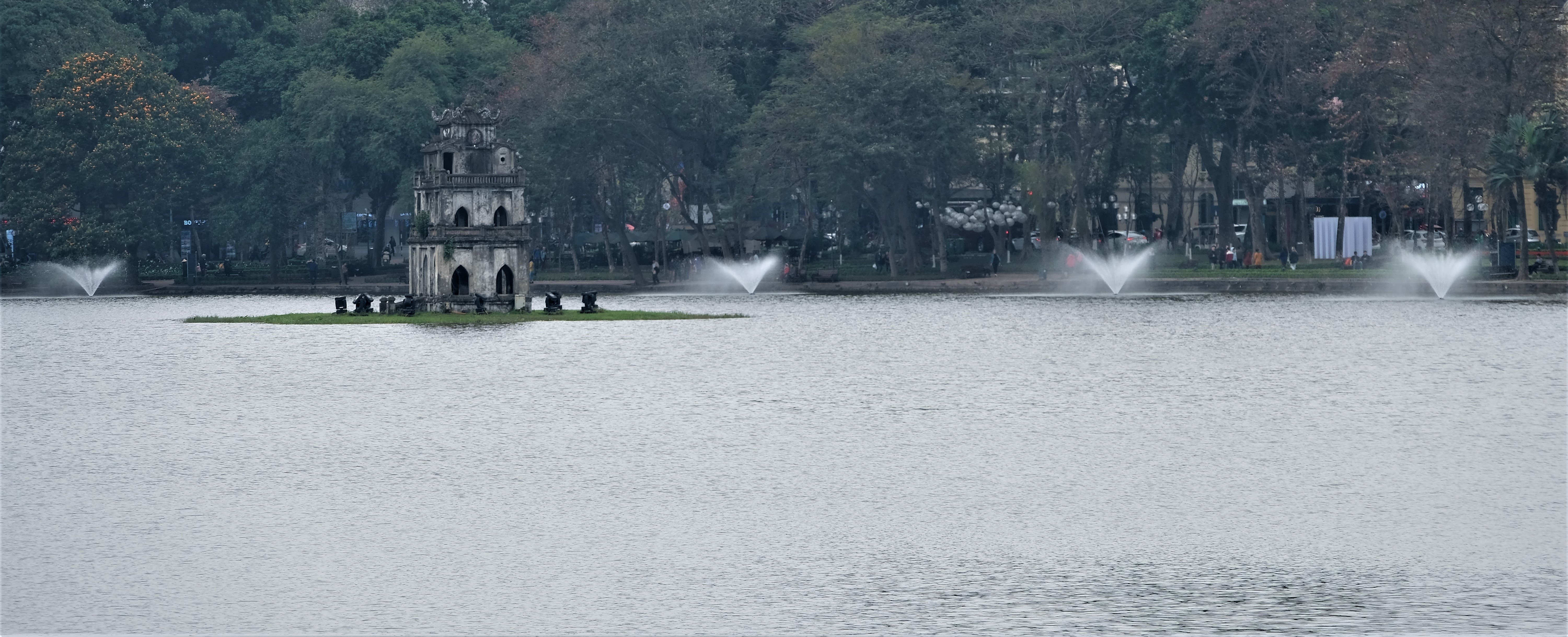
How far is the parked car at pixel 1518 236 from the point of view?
114750 millimetres

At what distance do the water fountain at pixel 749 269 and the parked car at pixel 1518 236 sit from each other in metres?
39.7

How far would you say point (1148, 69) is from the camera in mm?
109250

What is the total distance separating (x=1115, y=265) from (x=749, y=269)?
820 inches

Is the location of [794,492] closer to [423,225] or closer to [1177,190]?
[423,225]

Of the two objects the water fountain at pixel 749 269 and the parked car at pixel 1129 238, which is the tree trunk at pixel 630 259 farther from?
the parked car at pixel 1129 238

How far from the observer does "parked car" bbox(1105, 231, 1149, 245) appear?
418 feet

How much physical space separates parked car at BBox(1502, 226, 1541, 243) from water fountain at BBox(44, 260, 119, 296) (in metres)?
80.2

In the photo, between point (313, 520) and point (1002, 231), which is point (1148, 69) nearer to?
point (1002, 231)

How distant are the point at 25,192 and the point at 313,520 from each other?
103 m

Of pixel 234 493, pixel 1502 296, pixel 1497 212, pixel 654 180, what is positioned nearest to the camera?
pixel 234 493

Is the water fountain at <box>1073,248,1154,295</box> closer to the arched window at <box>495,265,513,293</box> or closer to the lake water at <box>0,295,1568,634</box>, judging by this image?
the arched window at <box>495,265,513,293</box>

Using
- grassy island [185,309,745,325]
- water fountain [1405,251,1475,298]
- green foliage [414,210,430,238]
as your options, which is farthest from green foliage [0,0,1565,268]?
green foliage [414,210,430,238]

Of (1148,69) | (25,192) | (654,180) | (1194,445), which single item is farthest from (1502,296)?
(25,192)

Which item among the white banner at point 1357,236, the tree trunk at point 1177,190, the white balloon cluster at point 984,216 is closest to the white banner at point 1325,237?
the white banner at point 1357,236
